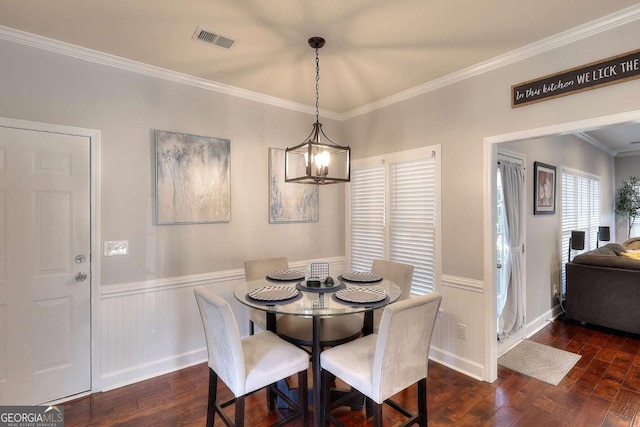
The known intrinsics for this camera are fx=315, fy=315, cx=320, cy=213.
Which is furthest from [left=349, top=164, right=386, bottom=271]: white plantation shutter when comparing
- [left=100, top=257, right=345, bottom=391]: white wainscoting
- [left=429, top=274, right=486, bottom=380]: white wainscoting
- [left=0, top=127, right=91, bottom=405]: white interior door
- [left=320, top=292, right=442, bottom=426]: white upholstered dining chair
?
[left=0, top=127, right=91, bottom=405]: white interior door

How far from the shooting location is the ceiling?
75.7 inches

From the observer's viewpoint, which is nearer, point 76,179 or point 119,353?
point 76,179

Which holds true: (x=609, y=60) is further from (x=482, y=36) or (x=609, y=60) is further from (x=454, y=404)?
(x=454, y=404)

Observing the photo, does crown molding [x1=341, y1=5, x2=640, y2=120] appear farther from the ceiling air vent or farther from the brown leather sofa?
the brown leather sofa

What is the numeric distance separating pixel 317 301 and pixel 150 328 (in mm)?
1691

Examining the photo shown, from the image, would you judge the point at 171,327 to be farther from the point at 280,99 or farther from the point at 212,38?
the point at 280,99

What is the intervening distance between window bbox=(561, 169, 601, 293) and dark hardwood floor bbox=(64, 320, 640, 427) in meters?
2.05

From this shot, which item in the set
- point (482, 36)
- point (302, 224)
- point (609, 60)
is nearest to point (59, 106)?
point (302, 224)

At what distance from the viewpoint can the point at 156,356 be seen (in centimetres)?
279

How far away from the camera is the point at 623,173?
663 cm

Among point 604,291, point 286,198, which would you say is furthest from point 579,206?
point 286,198

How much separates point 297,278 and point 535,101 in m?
2.29

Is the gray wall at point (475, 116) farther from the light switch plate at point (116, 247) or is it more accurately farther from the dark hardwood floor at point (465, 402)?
the light switch plate at point (116, 247)

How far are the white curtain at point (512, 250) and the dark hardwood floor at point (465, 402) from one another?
574 millimetres
